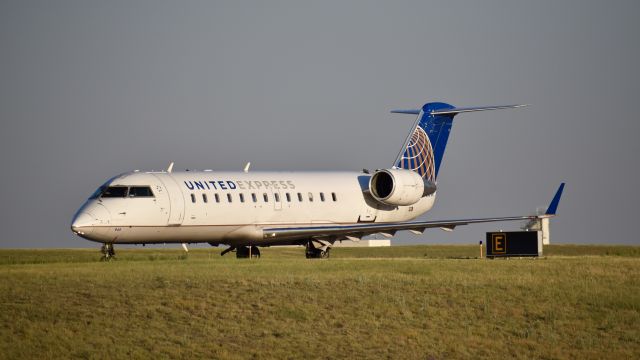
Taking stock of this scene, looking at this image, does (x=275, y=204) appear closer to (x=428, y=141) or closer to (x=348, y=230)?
(x=348, y=230)

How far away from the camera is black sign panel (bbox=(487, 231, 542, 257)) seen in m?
49.9

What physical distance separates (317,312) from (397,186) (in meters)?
20.5

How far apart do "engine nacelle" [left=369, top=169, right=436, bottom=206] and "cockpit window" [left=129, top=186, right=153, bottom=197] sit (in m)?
12.0

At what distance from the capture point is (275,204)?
51875 millimetres

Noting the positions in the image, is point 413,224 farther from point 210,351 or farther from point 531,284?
point 210,351

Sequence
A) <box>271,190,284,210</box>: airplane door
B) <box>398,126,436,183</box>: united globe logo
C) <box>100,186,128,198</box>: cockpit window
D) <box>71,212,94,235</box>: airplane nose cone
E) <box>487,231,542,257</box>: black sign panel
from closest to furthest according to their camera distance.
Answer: <box>71,212,94,235</box>: airplane nose cone, <box>100,186,128,198</box>: cockpit window, <box>487,231,542,257</box>: black sign panel, <box>271,190,284,210</box>: airplane door, <box>398,126,436,183</box>: united globe logo

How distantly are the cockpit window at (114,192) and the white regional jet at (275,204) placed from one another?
0.04 metres

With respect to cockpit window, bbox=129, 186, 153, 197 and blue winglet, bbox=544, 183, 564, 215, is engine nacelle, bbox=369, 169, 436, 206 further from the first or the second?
cockpit window, bbox=129, 186, 153, 197

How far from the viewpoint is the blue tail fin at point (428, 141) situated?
58.1 meters

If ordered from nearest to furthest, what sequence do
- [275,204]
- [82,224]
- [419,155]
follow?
[82,224] → [275,204] → [419,155]

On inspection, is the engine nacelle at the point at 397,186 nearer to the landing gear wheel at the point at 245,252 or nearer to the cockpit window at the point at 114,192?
the landing gear wheel at the point at 245,252

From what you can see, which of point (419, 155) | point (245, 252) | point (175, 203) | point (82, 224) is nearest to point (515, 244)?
point (419, 155)

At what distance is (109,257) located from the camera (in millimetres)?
47969

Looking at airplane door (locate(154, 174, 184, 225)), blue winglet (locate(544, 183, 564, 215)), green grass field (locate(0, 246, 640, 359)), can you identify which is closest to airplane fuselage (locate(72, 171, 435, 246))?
airplane door (locate(154, 174, 184, 225))
